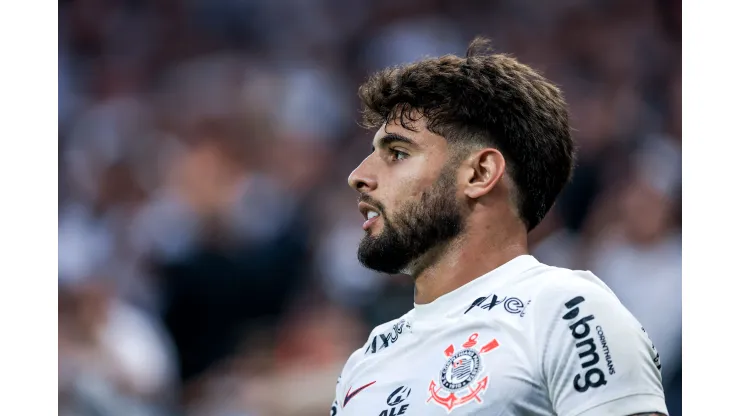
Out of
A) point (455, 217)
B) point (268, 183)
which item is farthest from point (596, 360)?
point (268, 183)

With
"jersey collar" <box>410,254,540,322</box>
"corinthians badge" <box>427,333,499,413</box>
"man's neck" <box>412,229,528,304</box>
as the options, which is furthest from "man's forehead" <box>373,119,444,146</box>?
"corinthians badge" <box>427,333,499,413</box>

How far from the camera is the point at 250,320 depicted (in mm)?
4953

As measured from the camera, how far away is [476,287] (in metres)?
2.43

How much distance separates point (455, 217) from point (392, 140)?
0.30 meters

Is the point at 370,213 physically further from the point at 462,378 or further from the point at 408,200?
the point at 462,378

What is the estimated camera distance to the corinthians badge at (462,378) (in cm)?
209

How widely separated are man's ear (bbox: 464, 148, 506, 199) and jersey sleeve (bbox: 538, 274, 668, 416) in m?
0.50

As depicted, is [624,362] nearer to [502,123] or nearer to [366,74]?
[502,123]

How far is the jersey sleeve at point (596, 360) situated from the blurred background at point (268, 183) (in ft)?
8.35

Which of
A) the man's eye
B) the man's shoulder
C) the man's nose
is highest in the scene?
the man's eye

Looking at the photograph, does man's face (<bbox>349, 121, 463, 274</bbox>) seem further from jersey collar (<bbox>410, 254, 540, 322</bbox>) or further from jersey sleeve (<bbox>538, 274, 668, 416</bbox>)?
jersey sleeve (<bbox>538, 274, 668, 416</bbox>)

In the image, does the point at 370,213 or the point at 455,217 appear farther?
the point at 370,213

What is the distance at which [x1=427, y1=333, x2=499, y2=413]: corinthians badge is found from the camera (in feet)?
6.86
